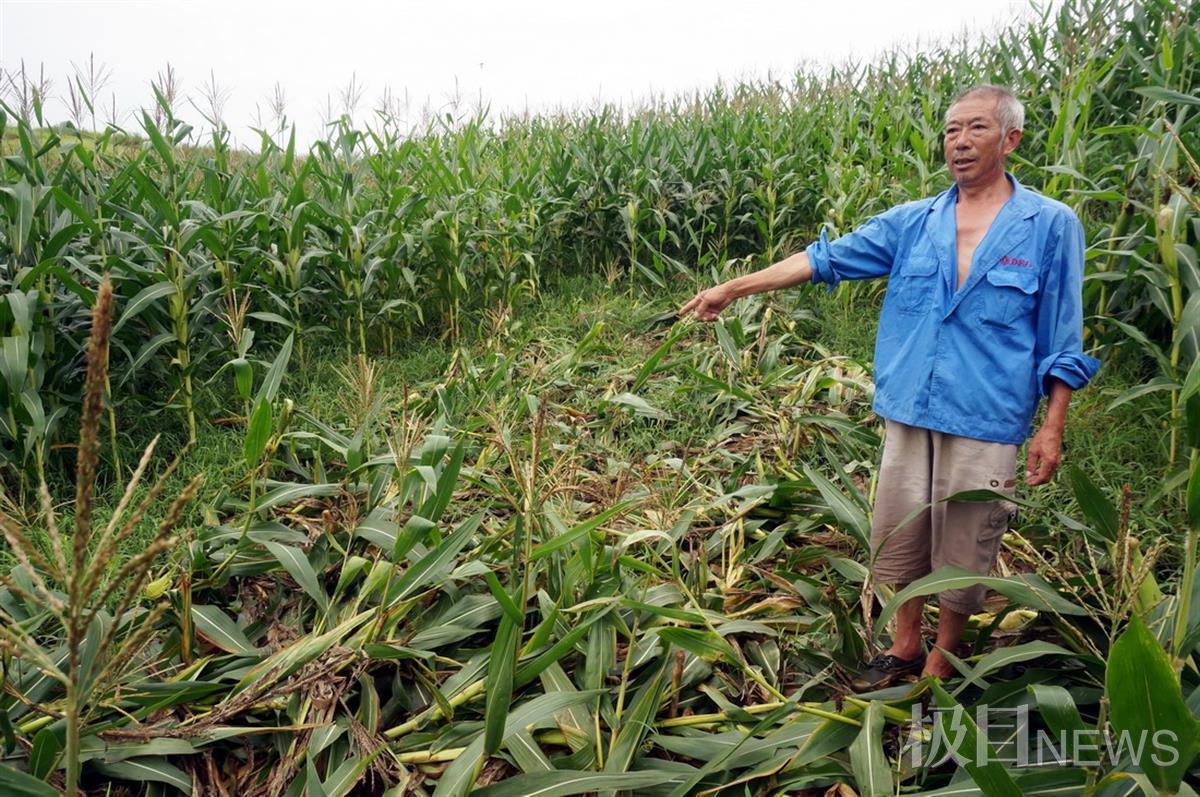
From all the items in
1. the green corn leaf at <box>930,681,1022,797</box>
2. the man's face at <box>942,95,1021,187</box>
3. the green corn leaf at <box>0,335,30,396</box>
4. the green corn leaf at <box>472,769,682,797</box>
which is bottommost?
the green corn leaf at <box>472,769,682,797</box>

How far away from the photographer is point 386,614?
8.00 feet

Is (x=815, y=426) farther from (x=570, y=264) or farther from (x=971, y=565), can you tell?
(x=570, y=264)

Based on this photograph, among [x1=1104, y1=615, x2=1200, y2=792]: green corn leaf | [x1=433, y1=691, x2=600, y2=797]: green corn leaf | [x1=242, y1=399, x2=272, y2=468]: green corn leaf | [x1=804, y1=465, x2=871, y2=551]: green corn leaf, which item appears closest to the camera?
[x1=1104, y1=615, x2=1200, y2=792]: green corn leaf

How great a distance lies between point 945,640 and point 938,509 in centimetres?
41

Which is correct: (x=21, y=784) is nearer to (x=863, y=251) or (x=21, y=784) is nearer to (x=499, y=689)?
(x=499, y=689)

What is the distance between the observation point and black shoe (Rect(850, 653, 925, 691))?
92.0 inches

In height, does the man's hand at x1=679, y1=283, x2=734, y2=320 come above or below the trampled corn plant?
above

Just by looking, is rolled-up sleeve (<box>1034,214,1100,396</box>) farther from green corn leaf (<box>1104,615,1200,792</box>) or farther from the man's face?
green corn leaf (<box>1104,615,1200,792</box>)

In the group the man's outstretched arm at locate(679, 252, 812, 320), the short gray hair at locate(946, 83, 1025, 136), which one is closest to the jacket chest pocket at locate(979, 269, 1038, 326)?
the short gray hair at locate(946, 83, 1025, 136)

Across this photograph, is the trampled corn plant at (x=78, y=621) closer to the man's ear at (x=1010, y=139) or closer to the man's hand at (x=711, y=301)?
the man's hand at (x=711, y=301)

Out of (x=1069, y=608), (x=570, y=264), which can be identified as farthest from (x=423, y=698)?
(x=570, y=264)

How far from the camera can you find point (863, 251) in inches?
→ 98.0

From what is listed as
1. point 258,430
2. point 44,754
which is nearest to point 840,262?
point 258,430

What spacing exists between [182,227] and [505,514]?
2.13m
